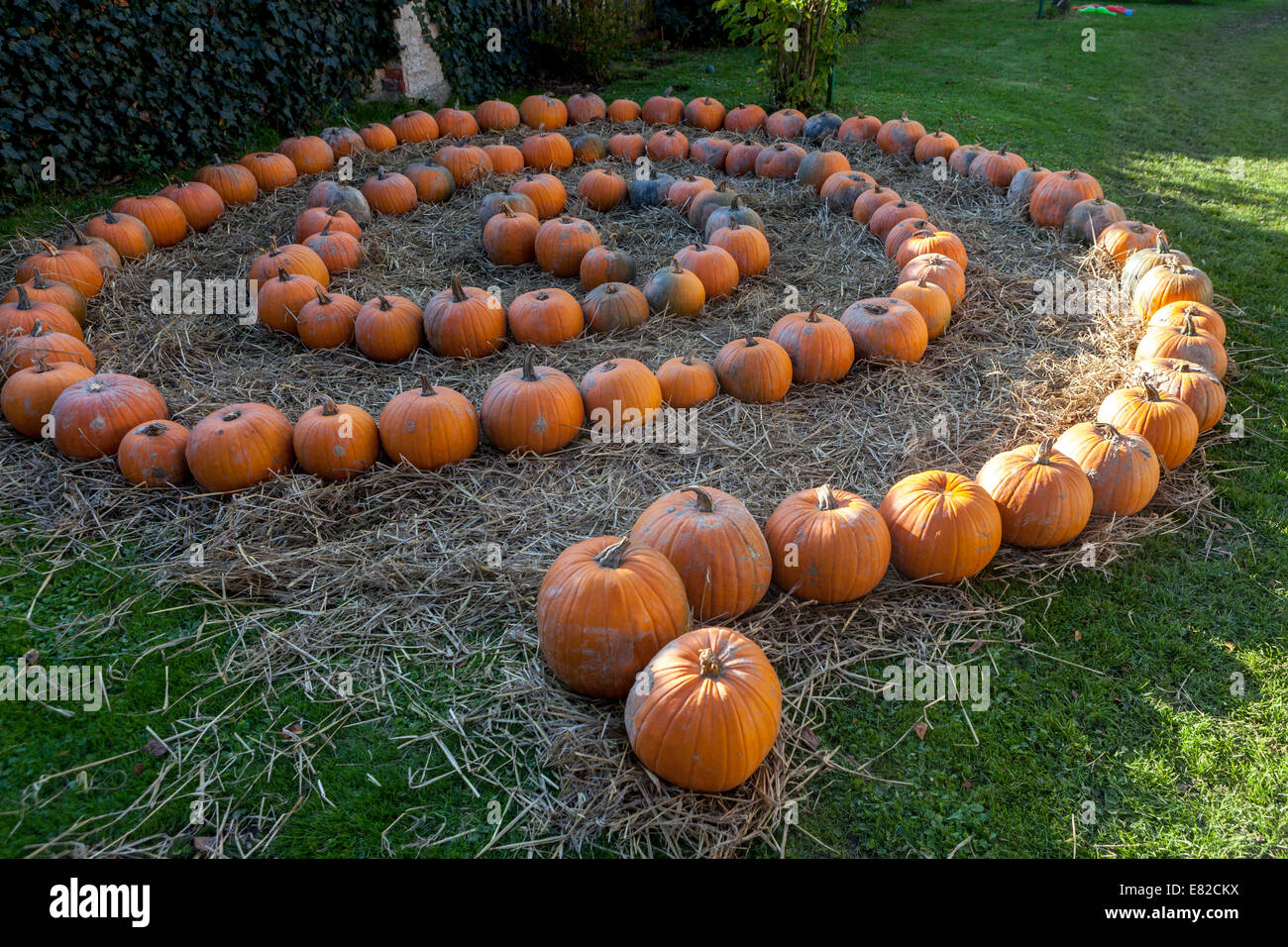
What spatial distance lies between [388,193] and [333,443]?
4.24 meters

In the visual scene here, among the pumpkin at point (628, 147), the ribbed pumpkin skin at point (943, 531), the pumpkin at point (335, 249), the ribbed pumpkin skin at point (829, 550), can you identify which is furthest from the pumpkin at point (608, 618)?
the pumpkin at point (628, 147)

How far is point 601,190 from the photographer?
794 centimetres

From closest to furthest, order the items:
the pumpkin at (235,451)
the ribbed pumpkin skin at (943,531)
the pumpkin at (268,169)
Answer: the ribbed pumpkin skin at (943,531)
the pumpkin at (235,451)
the pumpkin at (268,169)

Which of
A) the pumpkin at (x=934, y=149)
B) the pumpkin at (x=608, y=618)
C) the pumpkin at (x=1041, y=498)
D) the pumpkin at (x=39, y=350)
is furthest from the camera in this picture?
the pumpkin at (x=934, y=149)

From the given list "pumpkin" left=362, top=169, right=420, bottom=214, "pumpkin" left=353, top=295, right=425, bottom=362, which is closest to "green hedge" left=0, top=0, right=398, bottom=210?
"pumpkin" left=362, top=169, right=420, bottom=214

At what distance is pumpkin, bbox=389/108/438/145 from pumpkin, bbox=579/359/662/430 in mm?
6165

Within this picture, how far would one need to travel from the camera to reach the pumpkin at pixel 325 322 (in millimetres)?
5684

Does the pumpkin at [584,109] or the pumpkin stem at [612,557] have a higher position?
the pumpkin at [584,109]

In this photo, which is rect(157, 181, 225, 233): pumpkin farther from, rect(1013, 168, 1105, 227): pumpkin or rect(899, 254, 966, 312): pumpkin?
rect(1013, 168, 1105, 227): pumpkin

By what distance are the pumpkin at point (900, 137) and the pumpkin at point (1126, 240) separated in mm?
3023

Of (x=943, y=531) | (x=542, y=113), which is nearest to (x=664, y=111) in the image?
(x=542, y=113)

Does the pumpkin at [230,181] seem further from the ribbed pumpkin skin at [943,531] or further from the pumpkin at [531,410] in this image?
the ribbed pumpkin skin at [943,531]
